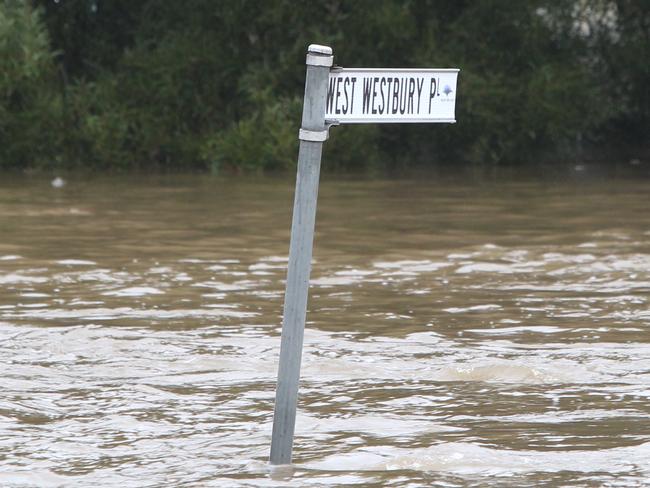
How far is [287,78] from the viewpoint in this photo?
23656 millimetres

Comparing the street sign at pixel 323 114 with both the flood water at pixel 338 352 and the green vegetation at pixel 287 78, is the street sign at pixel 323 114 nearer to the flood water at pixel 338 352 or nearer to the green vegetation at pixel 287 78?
the flood water at pixel 338 352

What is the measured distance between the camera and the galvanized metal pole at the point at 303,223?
190 inches

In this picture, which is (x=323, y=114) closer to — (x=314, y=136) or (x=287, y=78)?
(x=314, y=136)

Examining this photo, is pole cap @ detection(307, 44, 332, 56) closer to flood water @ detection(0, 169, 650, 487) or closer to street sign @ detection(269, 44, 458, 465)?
street sign @ detection(269, 44, 458, 465)

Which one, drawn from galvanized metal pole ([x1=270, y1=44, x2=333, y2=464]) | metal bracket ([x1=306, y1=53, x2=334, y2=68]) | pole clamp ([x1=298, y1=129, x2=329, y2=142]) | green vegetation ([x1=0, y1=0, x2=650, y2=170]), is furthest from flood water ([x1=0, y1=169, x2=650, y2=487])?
green vegetation ([x1=0, y1=0, x2=650, y2=170])

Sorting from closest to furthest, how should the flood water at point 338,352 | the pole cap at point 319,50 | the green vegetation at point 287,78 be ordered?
the pole cap at point 319,50
the flood water at point 338,352
the green vegetation at point 287,78

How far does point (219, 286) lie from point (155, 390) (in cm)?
322

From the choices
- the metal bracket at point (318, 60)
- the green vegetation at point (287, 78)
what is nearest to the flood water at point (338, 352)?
the metal bracket at point (318, 60)

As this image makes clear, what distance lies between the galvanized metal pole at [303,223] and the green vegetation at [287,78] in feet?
56.0

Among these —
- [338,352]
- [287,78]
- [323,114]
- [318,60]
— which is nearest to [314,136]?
[323,114]

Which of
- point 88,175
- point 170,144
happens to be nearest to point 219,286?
point 88,175

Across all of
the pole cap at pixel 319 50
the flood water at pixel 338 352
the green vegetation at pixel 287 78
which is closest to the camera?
the pole cap at pixel 319 50

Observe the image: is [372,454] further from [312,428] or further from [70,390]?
[70,390]

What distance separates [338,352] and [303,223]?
241 cm
